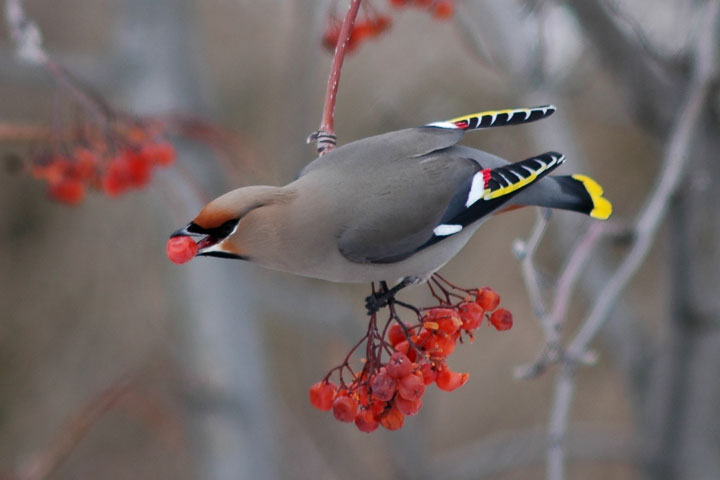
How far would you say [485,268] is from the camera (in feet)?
18.4

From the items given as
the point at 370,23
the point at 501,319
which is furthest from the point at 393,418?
the point at 370,23

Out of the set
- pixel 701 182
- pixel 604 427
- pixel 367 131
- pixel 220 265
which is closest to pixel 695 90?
pixel 701 182

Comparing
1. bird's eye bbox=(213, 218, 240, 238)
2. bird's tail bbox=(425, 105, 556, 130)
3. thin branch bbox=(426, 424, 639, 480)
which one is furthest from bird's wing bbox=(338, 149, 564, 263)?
thin branch bbox=(426, 424, 639, 480)

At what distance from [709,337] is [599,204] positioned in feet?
5.31

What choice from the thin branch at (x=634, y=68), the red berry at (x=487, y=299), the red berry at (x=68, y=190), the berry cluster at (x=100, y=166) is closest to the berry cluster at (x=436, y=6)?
the thin branch at (x=634, y=68)

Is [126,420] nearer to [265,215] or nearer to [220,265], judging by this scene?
[220,265]

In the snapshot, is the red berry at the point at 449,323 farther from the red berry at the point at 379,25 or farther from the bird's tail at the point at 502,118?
the red berry at the point at 379,25

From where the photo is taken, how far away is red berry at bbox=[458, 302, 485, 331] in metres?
1.43

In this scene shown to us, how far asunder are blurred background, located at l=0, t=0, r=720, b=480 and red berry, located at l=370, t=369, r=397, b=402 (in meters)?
0.81

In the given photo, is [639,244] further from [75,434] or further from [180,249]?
[75,434]

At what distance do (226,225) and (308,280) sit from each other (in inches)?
133

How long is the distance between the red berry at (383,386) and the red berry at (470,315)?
19cm

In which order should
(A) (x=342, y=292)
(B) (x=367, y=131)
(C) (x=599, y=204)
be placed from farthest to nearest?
(A) (x=342, y=292)
(B) (x=367, y=131)
(C) (x=599, y=204)

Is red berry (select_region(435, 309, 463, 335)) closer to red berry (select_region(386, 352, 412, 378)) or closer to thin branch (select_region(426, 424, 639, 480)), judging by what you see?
red berry (select_region(386, 352, 412, 378))
